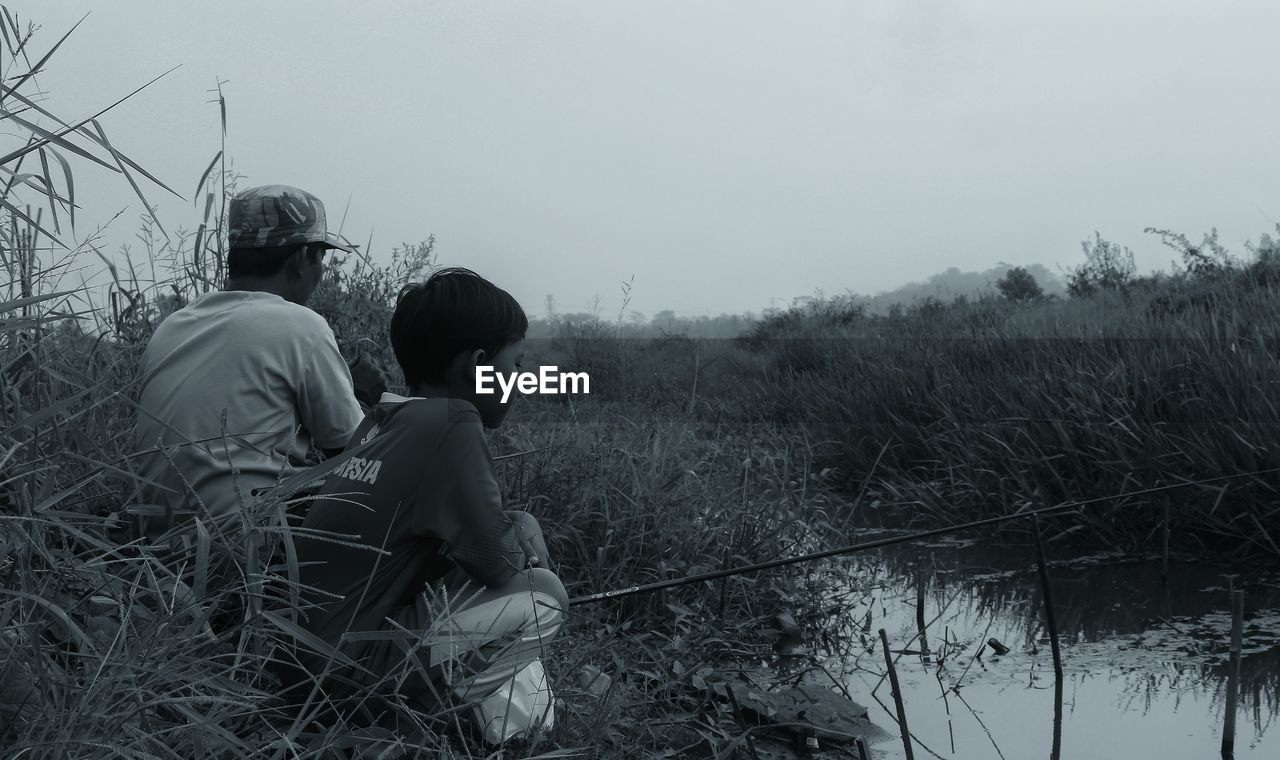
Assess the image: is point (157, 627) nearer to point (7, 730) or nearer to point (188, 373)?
point (7, 730)

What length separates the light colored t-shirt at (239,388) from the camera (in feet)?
7.82

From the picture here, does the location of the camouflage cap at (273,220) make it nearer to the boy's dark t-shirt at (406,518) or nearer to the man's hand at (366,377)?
the man's hand at (366,377)

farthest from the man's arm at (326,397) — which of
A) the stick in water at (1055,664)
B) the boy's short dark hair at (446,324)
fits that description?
the stick in water at (1055,664)

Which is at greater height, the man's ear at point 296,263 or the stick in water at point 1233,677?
the man's ear at point 296,263

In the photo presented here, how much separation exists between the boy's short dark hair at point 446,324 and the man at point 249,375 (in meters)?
0.38

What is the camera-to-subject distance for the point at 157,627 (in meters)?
1.53

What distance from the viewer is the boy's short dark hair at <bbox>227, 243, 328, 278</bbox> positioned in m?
2.78

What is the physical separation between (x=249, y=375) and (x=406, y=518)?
69 cm

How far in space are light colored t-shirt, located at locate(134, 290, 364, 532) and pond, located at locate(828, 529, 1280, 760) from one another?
1.80 m

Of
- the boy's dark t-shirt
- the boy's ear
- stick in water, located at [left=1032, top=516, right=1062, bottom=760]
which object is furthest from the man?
stick in water, located at [left=1032, top=516, right=1062, bottom=760]

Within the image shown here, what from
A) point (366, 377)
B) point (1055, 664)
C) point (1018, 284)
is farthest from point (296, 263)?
point (1018, 284)

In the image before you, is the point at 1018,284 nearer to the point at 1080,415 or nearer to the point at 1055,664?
the point at 1080,415

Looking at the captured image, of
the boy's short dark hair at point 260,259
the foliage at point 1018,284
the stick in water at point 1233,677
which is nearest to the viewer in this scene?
the stick in water at point 1233,677

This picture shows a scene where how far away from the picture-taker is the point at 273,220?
9.17 feet
